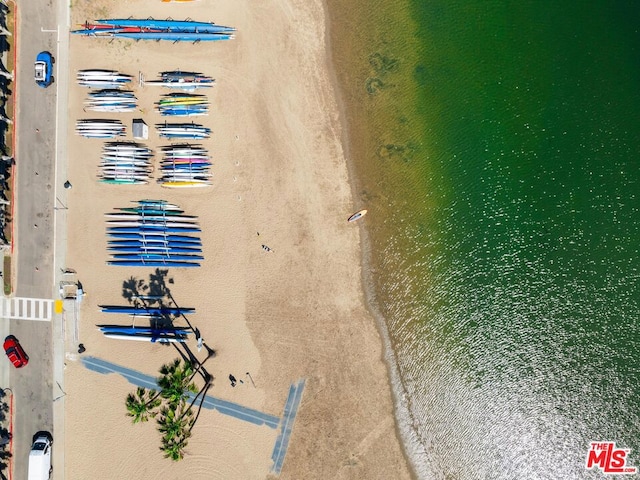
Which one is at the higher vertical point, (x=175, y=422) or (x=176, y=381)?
(x=176, y=381)

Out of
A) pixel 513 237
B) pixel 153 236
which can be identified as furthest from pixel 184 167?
pixel 513 237

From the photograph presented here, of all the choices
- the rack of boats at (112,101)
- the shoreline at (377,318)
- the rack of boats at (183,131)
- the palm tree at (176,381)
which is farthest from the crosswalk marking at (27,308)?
the shoreline at (377,318)

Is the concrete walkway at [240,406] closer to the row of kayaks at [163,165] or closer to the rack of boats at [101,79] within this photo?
the row of kayaks at [163,165]

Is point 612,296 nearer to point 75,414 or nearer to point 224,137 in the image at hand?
point 224,137

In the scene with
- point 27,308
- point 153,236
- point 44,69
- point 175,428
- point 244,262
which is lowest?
point 175,428

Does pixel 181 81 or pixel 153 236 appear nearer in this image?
pixel 181 81

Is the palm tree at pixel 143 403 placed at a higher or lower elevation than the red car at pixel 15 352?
lower

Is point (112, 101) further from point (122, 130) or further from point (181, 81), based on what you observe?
point (181, 81)
